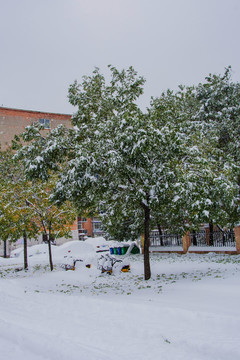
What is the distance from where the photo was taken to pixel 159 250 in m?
23.0

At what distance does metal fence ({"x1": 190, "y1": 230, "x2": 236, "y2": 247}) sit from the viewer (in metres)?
17.8

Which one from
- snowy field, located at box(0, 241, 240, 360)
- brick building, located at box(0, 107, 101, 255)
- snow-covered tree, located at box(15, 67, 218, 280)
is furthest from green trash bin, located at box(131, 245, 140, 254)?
brick building, located at box(0, 107, 101, 255)

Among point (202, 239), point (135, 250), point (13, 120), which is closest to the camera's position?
point (202, 239)

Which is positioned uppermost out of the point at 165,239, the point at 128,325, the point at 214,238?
the point at 214,238

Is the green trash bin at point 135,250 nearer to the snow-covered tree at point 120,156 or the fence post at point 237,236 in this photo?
the fence post at point 237,236

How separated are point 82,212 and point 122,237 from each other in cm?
1097

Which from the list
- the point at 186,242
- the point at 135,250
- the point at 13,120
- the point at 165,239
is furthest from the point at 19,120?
the point at 186,242

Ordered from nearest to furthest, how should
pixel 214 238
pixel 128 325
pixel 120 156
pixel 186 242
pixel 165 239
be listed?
pixel 128 325 < pixel 120 156 < pixel 214 238 < pixel 186 242 < pixel 165 239

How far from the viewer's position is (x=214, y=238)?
19.0 metres

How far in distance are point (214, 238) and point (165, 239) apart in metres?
5.00

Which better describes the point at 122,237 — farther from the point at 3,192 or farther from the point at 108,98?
the point at 108,98

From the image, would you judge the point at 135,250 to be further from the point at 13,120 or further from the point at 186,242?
the point at 13,120

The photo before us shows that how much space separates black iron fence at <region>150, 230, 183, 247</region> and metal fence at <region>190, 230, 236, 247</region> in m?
1.34

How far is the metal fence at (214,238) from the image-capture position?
17.8m
